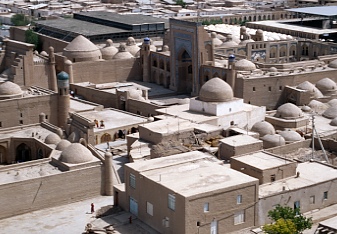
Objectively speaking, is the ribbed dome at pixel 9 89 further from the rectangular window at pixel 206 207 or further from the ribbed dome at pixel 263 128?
the rectangular window at pixel 206 207

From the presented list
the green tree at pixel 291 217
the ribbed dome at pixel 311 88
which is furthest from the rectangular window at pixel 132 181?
the ribbed dome at pixel 311 88

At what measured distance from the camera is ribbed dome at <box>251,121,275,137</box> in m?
44.4

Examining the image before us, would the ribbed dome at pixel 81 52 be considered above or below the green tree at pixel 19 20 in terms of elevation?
above

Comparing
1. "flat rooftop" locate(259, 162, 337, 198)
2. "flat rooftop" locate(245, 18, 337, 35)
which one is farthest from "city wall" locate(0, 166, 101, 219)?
"flat rooftop" locate(245, 18, 337, 35)

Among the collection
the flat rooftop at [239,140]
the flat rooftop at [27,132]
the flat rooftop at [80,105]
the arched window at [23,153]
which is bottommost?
the arched window at [23,153]

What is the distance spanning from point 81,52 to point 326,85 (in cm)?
1973

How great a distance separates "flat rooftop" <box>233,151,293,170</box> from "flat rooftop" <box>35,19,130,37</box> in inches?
1457

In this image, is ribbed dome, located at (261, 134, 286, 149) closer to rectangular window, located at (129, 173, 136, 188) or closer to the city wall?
the city wall

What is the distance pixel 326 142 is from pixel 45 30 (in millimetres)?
41948

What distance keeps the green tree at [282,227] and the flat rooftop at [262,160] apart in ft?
14.7

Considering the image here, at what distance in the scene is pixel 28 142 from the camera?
44469 millimetres

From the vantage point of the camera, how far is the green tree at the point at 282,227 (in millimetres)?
30641

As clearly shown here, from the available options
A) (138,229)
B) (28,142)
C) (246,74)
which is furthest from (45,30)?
(138,229)

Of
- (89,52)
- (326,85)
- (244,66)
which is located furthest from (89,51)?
(326,85)
